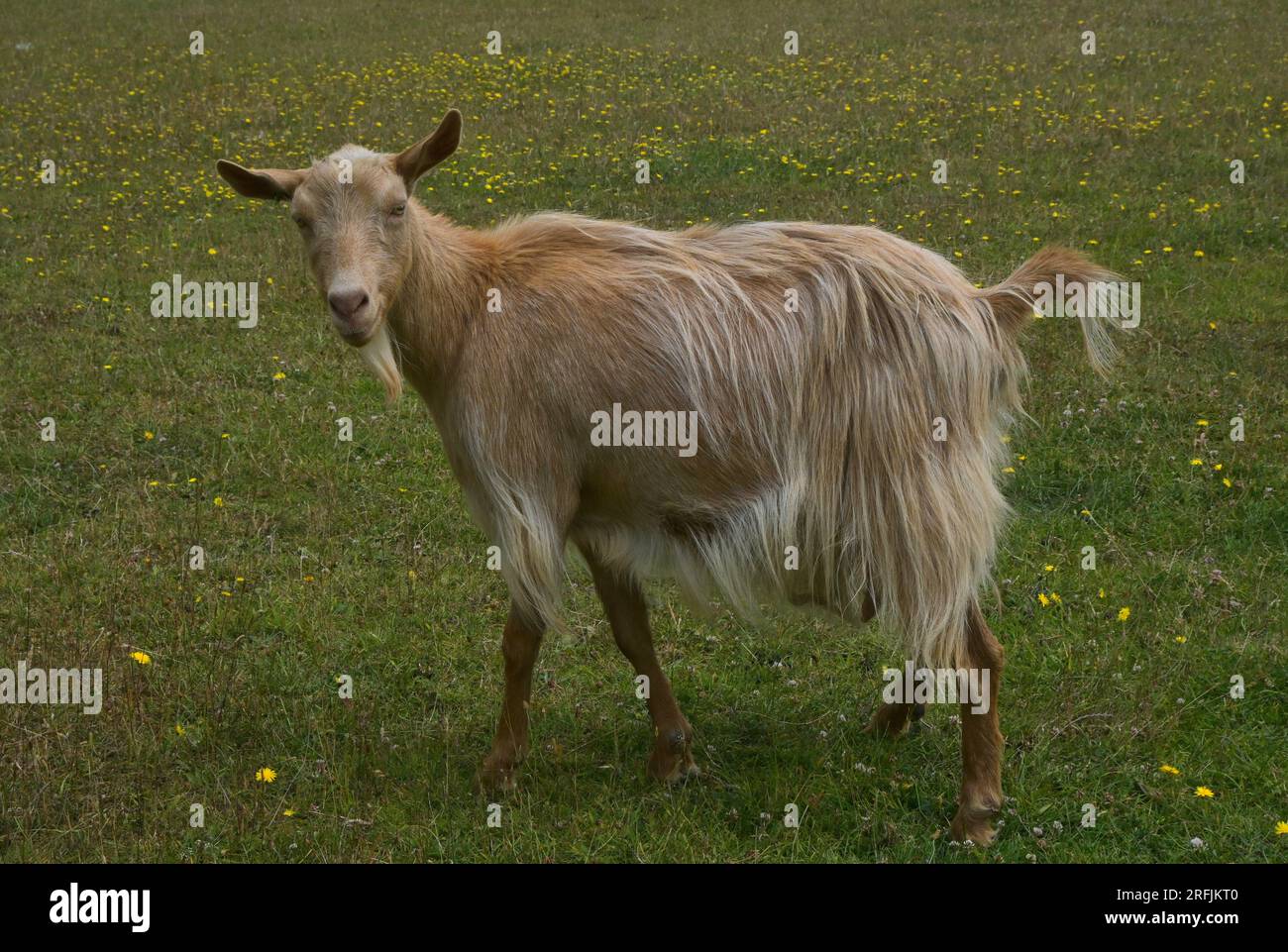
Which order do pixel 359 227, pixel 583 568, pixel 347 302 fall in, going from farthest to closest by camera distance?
pixel 583 568 < pixel 359 227 < pixel 347 302

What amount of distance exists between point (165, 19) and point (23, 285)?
1379 cm

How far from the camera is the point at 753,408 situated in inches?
188

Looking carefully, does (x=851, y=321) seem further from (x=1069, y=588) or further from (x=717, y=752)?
(x=1069, y=588)

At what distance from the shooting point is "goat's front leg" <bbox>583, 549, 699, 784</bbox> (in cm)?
523

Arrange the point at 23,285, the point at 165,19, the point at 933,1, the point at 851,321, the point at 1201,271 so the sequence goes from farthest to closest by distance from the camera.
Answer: the point at 165,19 < the point at 933,1 < the point at 23,285 < the point at 1201,271 < the point at 851,321

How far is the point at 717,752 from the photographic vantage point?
17.8ft

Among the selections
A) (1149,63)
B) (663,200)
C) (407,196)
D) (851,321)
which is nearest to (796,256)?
(851,321)

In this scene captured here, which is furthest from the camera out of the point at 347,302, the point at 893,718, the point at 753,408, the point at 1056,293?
the point at 893,718

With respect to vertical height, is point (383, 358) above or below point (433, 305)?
below

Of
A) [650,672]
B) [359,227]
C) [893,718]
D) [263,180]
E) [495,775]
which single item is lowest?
[495,775]

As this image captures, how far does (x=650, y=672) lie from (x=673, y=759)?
35 cm

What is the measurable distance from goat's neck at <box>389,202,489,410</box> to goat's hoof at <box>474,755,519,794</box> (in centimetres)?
142

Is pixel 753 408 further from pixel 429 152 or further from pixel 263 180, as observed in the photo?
pixel 263 180

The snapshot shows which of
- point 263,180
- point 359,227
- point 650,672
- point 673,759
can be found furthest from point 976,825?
point 263,180
